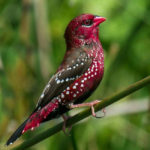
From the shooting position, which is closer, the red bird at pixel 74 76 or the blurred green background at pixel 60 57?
the red bird at pixel 74 76

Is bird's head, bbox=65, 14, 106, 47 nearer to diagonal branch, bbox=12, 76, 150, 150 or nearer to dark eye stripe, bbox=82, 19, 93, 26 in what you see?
dark eye stripe, bbox=82, 19, 93, 26

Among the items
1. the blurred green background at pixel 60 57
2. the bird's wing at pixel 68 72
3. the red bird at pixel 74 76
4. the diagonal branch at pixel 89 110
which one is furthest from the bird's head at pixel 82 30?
the diagonal branch at pixel 89 110

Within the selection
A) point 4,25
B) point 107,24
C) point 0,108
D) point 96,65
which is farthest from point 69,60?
point 107,24

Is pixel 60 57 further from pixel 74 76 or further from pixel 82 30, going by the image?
pixel 74 76

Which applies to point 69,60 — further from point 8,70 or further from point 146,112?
point 146,112

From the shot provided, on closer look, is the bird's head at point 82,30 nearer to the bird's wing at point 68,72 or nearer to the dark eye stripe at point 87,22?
the dark eye stripe at point 87,22

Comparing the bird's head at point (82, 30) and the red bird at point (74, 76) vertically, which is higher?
the bird's head at point (82, 30)
